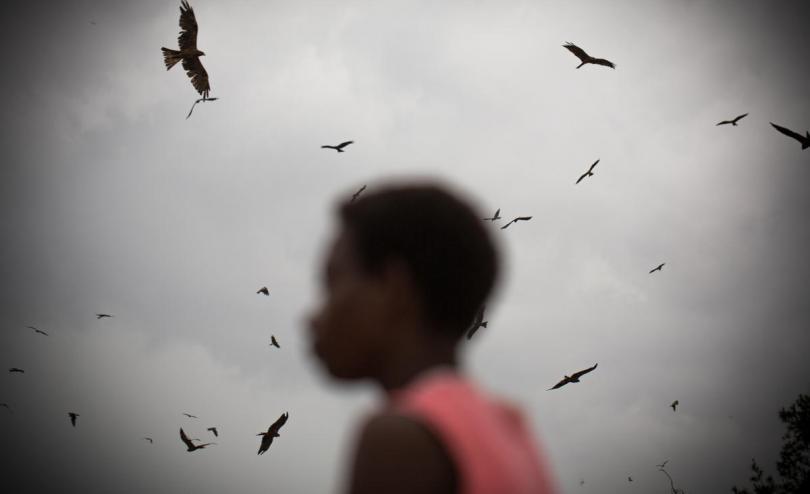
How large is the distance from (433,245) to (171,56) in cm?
822

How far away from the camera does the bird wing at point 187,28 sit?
25.9ft

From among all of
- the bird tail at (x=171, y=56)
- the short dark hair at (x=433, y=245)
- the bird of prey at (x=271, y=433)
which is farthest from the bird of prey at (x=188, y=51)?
the short dark hair at (x=433, y=245)

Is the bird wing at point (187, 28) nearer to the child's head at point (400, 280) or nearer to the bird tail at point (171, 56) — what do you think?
the bird tail at point (171, 56)

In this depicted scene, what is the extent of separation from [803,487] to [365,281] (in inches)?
1544

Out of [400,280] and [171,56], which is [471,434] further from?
[171,56]

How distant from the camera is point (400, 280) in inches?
59.5

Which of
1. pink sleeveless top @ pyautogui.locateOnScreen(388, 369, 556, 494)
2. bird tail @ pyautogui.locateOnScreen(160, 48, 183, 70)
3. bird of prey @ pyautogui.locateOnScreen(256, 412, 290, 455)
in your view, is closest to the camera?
pink sleeveless top @ pyautogui.locateOnScreen(388, 369, 556, 494)

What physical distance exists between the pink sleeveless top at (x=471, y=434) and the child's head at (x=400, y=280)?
19cm

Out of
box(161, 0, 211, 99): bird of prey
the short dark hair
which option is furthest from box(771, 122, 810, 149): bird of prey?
box(161, 0, 211, 99): bird of prey

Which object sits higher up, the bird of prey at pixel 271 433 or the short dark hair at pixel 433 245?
the short dark hair at pixel 433 245

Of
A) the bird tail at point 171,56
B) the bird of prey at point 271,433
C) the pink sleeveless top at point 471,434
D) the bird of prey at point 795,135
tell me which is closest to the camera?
the pink sleeveless top at point 471,434

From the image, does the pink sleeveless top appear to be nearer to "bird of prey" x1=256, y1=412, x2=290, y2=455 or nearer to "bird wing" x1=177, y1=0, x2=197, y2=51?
"bird of prey" x1=256, y1=412, x2=290, y2=455

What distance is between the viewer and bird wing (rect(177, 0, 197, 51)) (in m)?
7.89

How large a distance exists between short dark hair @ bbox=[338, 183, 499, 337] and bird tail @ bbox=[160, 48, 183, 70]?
25.2ft
